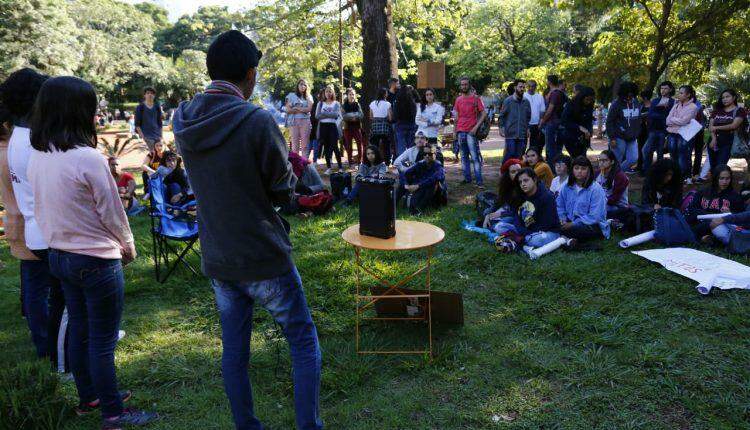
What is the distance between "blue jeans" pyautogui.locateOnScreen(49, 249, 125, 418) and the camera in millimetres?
2465

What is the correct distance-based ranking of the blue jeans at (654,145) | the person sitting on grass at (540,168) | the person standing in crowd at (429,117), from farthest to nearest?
the person standing in crowd at (429,117), the blue jeans at (654,145), the person sitting on grass at (540,168)

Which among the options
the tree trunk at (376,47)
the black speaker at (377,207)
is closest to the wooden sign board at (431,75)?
the tree trunk at (376,47)

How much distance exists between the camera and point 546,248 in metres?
5.36

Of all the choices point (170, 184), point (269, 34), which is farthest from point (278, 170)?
point (269, 34)

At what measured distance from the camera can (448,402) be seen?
3.02 m

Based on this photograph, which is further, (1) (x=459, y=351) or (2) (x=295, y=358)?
(1) (x=459, y=351)

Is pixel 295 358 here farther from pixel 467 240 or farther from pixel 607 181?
pixel 607 181

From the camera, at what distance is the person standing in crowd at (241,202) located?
2.09 meters

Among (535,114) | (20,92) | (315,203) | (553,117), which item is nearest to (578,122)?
(553,117)

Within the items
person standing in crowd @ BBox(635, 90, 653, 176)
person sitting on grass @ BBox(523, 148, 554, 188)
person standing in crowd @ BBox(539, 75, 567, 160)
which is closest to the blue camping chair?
person sitting on grass @ BBox(523, 148, 554, 188)

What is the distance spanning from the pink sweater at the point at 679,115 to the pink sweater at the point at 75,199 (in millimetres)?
8217

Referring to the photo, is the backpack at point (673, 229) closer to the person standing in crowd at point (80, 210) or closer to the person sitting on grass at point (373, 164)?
the person sitting on grass at point (373, 164)

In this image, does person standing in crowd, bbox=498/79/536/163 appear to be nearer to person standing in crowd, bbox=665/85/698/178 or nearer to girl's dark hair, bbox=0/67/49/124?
person standing in crowd, bbox=665/85/698/178

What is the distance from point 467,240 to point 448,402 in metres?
3.10
